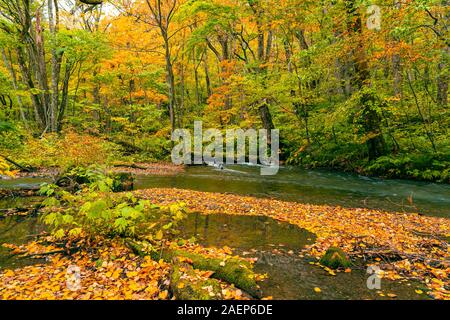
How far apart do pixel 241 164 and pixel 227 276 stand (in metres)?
15.1

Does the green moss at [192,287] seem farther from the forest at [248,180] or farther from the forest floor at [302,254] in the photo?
the forest floor at [302,254]

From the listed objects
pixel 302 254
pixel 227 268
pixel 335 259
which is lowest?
pixel 302 254

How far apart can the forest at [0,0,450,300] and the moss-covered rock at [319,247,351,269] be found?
0.08 ft

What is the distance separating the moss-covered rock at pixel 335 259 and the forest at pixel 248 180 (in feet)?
0.08

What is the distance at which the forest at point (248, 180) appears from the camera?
13.8ft

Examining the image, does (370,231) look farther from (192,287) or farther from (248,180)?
(248,180)

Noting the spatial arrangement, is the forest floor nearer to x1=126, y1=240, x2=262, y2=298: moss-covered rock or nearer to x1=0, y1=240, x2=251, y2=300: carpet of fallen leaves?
x1=0, y1=240, x2=251, y2=300: carpet of fallen leaves

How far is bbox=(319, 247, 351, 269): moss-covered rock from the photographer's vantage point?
4590 millimetres

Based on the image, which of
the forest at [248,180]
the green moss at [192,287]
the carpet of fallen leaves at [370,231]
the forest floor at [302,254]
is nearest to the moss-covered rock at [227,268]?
the forest at [248,180]

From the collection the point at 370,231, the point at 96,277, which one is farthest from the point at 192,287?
the point at 370,231

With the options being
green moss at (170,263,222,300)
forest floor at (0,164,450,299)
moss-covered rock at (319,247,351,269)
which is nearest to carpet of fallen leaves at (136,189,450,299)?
forest floor at (0,164,450,299)

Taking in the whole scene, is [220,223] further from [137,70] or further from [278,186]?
[137,70]

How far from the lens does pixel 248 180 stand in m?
13.5

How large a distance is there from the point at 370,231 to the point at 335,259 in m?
2.10
